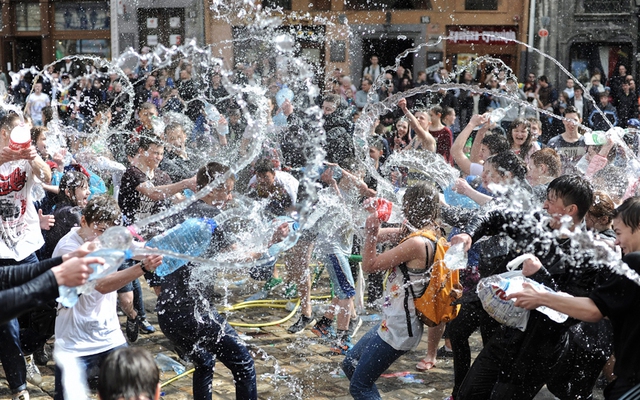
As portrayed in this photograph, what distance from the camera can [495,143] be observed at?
7.09 meters

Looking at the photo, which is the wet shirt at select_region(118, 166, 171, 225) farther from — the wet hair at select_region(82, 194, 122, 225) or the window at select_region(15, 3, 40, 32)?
the window at select_region(15, 3, 40, 32)

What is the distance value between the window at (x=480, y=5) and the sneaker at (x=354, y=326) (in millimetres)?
19401

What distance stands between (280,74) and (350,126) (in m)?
4.65

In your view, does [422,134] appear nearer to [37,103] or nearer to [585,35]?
[37,103]

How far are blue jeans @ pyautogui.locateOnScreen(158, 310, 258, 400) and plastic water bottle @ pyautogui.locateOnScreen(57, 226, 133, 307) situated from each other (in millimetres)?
1078

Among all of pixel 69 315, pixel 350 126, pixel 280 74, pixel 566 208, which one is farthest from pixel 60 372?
pixel 280 74

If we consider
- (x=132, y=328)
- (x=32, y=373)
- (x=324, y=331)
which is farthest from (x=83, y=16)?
(x=32, y=373)

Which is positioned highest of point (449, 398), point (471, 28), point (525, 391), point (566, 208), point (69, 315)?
point (471, 28)

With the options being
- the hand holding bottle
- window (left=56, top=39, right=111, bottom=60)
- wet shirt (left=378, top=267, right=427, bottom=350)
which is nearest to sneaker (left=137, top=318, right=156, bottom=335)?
wet shirt (left=378, top=267, right=427, bottom=350)

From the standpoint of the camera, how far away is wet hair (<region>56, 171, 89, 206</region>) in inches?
254

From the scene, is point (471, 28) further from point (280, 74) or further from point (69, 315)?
point (69, 315)

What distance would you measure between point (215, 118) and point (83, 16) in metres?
15.9

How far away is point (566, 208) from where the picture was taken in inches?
169

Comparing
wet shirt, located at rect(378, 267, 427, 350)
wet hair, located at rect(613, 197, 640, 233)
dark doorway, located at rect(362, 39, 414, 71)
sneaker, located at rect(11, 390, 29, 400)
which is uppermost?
dark doorway, located at rect(362, 39, 414, 71)
